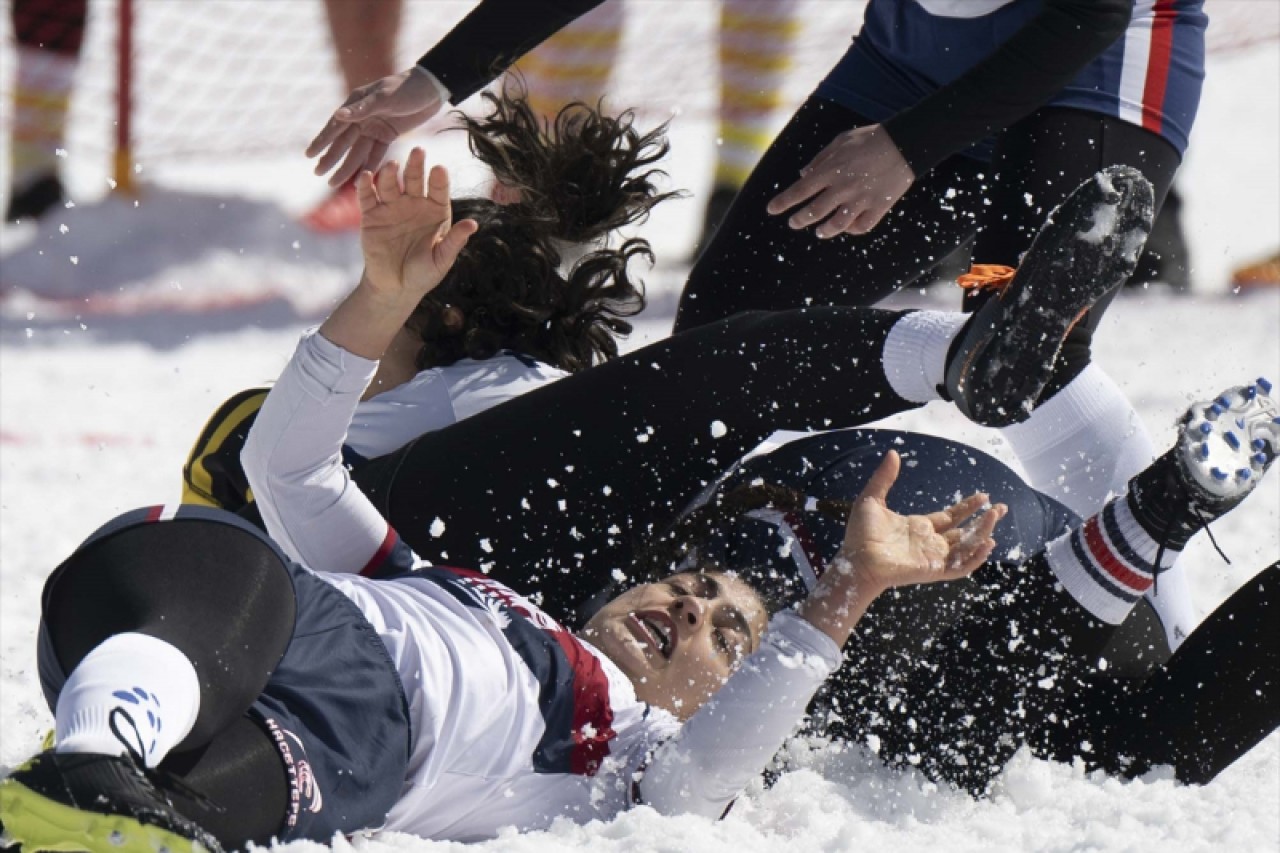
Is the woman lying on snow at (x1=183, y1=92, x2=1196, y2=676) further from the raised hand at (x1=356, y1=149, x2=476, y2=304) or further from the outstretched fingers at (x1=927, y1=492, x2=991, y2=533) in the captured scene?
the raised hand at (x1=356, y1=149, x2=476, y2=304)

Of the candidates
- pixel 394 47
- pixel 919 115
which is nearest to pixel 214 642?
pixel 919 115

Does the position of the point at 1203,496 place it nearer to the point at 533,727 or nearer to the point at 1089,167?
the point at 1089,167

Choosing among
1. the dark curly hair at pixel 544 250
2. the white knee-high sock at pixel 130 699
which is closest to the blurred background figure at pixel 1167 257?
the dark curly hair at pixel 544 250

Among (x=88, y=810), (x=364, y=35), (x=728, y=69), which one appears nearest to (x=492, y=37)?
(x=88, y=810)

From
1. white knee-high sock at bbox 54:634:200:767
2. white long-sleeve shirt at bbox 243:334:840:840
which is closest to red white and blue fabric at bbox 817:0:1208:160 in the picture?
white long-sleeve shirt at bbox 243:334:840:840

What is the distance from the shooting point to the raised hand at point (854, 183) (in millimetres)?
2121

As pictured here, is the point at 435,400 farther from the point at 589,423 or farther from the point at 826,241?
the point at 826,241

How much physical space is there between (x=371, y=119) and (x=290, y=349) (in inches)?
65.1

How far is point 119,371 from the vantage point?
3855 mm

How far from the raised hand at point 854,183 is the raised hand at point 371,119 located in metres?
0.59

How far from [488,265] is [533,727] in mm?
810

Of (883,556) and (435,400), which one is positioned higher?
(883,556)

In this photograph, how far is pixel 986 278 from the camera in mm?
2076

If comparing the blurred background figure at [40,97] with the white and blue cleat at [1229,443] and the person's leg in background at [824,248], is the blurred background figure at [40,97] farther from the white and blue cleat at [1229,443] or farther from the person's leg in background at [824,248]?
the white and blue cleat at [1229,443]
